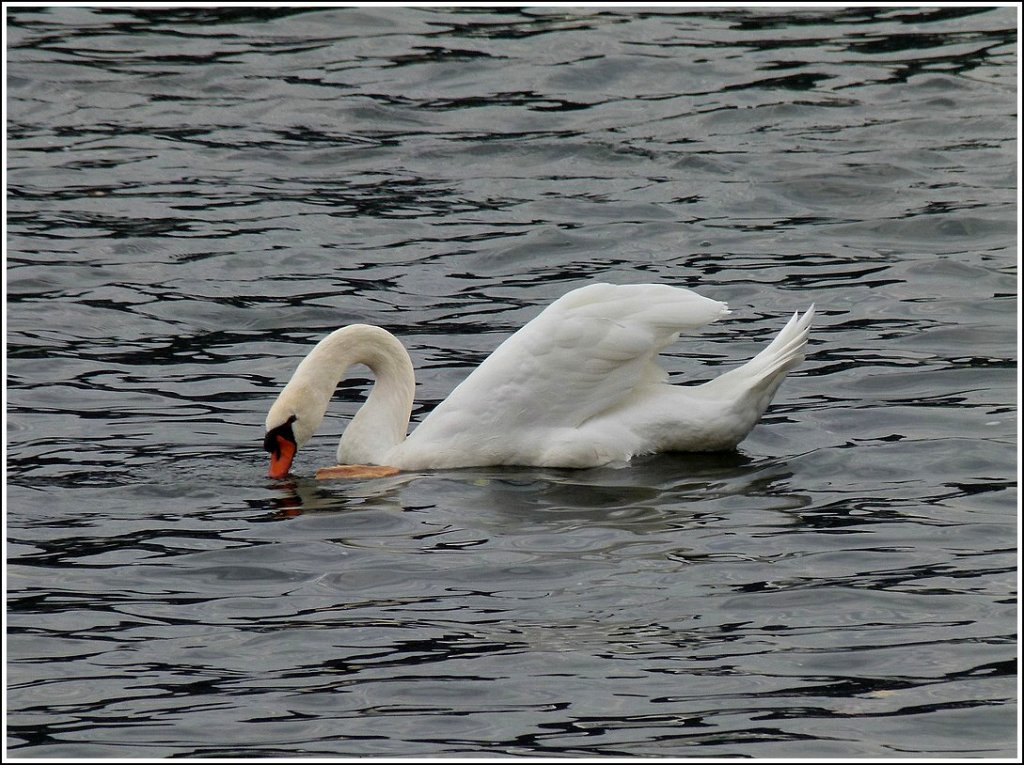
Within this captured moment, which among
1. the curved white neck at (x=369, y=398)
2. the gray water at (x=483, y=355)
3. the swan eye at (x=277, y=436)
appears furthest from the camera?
the curved white neck at (x=369, y=398)

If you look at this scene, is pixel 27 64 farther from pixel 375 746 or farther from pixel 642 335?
pixel 375 746

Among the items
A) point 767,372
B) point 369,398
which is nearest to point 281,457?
point 369,398

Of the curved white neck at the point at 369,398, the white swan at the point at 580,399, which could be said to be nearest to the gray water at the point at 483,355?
the white swan at the point at 580,399

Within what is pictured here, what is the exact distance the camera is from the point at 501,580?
738 cm

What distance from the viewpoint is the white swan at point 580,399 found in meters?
9.05

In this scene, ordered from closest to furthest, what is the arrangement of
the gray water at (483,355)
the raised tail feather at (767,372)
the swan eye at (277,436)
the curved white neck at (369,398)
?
1. the gray water at (483,355)
2. the raised tail feather at (767,372)
3. the swan eye at (277,436)
4. the curved white neck at (369,398)

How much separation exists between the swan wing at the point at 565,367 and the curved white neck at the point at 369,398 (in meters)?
0.25

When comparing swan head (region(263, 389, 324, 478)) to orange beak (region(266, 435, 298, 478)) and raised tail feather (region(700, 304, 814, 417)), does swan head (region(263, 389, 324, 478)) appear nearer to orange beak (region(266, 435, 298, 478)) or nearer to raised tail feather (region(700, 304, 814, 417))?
orange beak (region(266, 435, 298, 478))

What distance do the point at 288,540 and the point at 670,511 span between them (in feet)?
5.68

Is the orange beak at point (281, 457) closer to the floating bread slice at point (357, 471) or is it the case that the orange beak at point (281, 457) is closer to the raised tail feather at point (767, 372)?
the floating bread slice at point (357, 471)

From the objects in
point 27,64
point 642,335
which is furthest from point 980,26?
point 642,335

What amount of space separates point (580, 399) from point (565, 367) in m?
0.22

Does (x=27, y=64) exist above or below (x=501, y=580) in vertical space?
above

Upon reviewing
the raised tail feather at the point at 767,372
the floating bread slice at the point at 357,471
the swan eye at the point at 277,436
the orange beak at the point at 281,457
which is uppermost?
the raised tail feather at the point at 767,372
